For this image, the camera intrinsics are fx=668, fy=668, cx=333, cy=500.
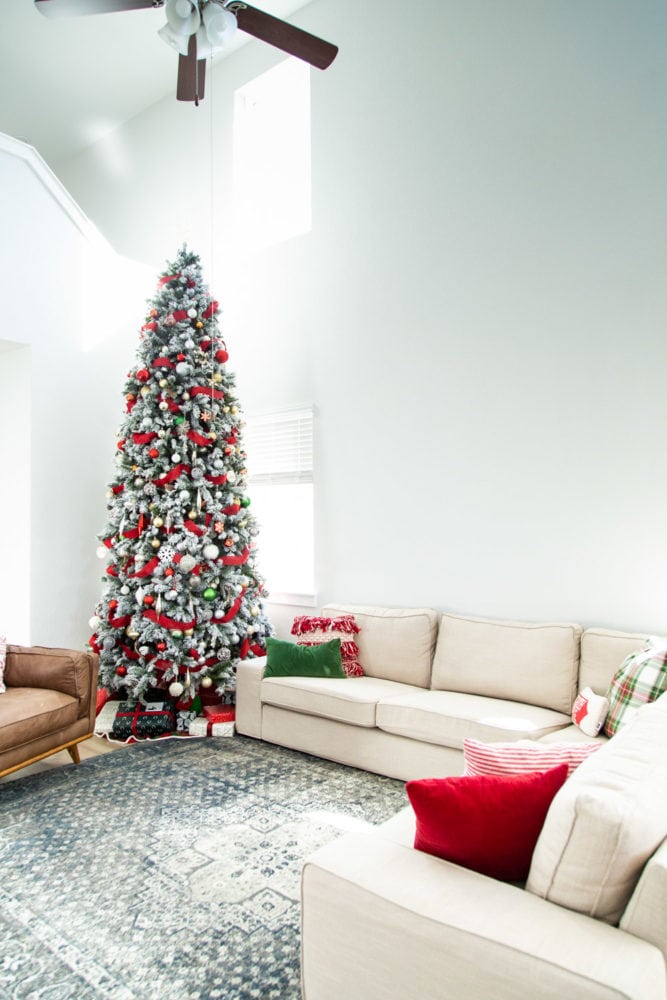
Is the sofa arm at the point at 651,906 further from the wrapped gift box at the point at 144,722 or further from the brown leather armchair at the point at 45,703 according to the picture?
the wrapped gift box at the point at 144,722

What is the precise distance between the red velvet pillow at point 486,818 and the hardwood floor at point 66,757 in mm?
2795

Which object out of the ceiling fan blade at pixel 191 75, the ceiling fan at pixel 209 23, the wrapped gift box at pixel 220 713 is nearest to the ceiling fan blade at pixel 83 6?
the ceiling fan at pixel 209 23

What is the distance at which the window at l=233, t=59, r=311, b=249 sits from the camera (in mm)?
5285

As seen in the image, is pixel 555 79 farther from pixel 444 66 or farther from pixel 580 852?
pixel 580 852

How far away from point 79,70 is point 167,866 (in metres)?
6.31

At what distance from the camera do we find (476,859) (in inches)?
60.3

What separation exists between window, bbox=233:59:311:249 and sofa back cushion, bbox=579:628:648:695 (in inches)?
146

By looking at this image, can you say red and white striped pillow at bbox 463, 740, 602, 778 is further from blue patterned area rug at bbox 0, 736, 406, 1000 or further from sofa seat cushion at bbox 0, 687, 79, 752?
sofa seat cushion at bbox 0, 687, 79, 752

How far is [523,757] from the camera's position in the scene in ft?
5.76

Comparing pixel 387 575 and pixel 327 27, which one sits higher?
pixel 327 27

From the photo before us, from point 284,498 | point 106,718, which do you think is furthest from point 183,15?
point 106,718

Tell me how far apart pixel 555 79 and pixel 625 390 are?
1864 millimetres

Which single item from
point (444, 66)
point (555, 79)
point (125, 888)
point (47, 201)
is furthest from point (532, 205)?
point (125, 888)

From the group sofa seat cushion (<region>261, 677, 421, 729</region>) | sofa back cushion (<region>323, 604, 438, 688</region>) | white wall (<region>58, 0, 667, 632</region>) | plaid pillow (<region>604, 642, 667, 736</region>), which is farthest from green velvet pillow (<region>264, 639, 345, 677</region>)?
plaid pillow (<region>604, 642, 667, 736</region>)
